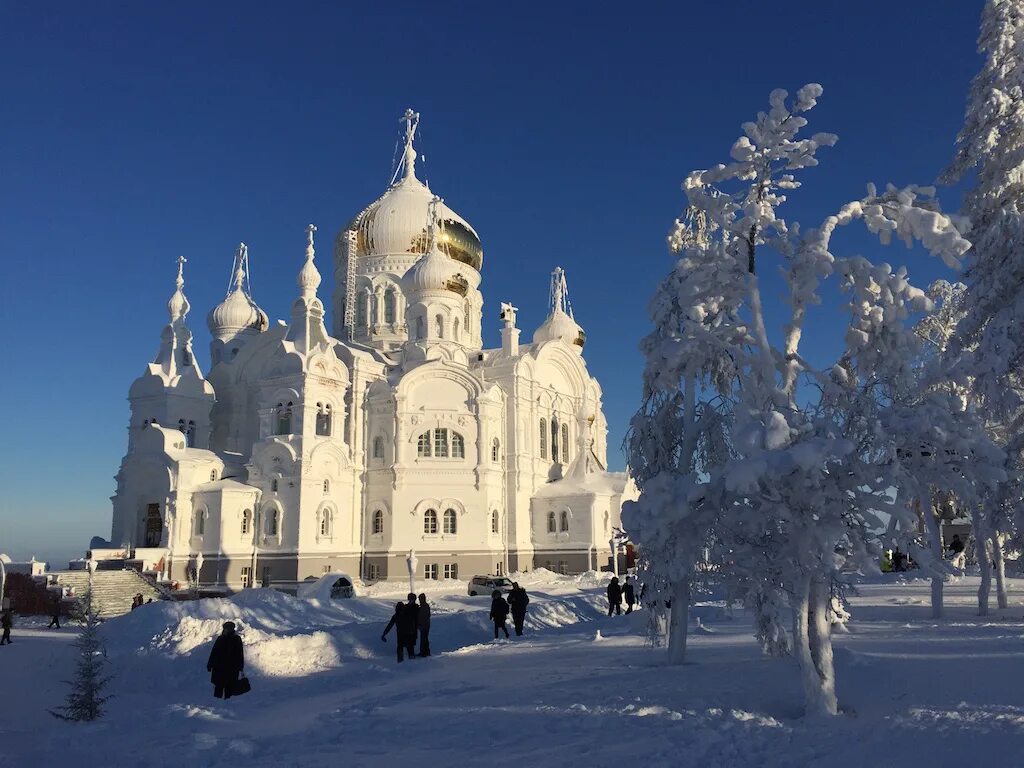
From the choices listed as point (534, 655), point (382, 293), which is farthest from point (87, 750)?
point (382, 293)

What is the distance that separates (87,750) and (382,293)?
3936 centimetres

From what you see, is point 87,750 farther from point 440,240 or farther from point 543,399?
point 440,240

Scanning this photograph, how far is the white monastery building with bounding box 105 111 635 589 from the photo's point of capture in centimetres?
3662

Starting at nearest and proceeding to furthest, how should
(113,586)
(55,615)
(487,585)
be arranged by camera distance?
(55,615)
(487,585)
(113,586)

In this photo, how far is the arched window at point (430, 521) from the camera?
3875 centimetres

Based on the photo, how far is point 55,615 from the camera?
2642cm

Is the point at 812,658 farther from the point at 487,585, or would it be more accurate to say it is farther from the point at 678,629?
the point at 487,585

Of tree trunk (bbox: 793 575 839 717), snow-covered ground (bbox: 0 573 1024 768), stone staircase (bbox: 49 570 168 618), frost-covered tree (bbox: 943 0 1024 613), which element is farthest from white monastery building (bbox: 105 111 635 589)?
tree trunk (bbox: 793 575 839 717)

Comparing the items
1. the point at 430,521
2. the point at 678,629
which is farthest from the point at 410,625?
the point at 430,521

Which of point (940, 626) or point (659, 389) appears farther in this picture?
point (940, 626)

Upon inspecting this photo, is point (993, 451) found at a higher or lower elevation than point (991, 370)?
lower

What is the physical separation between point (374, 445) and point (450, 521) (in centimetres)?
543

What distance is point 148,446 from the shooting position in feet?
123

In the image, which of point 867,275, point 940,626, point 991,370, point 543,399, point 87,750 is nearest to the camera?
point 87,750
